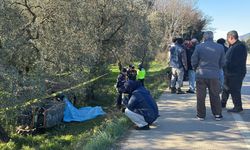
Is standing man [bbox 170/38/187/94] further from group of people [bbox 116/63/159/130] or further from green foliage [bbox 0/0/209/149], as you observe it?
group of people [bbox 116/63/159/130]

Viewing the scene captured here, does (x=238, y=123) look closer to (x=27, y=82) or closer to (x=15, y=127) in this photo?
(x=27, y=82)


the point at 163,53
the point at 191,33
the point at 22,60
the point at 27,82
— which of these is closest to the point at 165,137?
the point at 27,82

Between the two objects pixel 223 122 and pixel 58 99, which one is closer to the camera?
pixel 223 122

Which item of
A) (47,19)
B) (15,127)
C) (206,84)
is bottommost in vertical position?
(15,127)

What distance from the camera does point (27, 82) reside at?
11.2 metres

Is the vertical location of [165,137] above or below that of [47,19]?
below

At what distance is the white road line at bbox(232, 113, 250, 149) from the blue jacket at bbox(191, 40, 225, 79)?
104 centimetres

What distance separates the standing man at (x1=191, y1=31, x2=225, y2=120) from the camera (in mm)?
9523

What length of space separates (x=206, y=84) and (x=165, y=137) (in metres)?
2.07

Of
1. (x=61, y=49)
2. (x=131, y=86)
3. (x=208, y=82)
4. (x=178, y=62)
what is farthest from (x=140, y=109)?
(x=61, y=49)

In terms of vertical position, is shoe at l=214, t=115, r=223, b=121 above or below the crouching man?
below

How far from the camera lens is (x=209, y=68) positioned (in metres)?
9.54

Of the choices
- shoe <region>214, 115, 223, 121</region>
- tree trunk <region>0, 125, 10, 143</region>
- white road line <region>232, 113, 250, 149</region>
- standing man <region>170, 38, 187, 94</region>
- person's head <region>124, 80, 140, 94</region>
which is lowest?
tree trunk <region>0, 125, 10, 143</region>

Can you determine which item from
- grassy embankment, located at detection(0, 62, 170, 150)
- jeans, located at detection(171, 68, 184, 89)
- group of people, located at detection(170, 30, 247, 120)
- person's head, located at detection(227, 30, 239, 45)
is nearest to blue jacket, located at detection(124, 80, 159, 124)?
grassy embankment, located at detection(0, 62, 170, 150)
